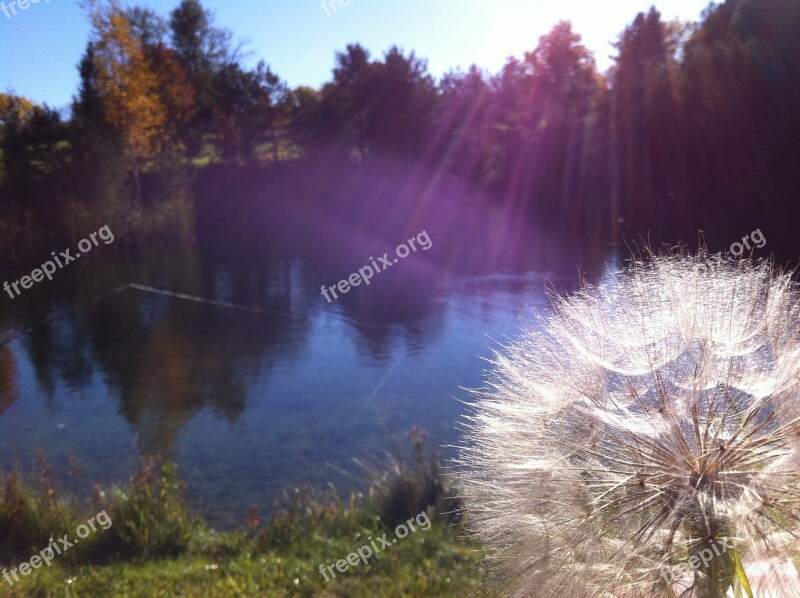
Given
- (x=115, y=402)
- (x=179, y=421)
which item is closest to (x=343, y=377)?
(x=179, y=421)

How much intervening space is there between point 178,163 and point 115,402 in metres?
14.3

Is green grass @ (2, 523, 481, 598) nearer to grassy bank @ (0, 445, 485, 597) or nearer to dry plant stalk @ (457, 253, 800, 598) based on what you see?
grassy bank @ (0, 445, 485, 597)

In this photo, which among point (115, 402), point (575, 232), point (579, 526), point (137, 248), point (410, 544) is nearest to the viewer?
point (579, 526)

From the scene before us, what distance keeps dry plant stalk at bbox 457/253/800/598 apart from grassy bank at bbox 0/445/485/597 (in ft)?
8.30

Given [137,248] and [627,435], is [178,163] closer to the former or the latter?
[137,248]

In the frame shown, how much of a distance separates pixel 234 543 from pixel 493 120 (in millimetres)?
19514

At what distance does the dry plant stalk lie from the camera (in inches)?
44.9

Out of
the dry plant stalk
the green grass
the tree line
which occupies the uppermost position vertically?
the tree line

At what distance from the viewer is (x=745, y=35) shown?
23.7 feet

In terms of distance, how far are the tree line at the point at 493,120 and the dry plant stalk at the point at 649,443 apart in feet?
15.1

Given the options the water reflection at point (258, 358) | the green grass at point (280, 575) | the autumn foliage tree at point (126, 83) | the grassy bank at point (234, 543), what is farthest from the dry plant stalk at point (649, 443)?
the autumn foliage tree at point (126, 83)

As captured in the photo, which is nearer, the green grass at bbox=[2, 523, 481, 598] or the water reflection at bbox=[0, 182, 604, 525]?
the green grass at bbox=[2, 523, 481, 598]

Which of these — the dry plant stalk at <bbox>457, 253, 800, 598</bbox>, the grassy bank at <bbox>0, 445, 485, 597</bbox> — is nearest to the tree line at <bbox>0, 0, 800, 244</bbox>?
the grassy bank at <bbox>0, 445, 485, 597</bbox>

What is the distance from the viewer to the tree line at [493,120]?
21.3ft
